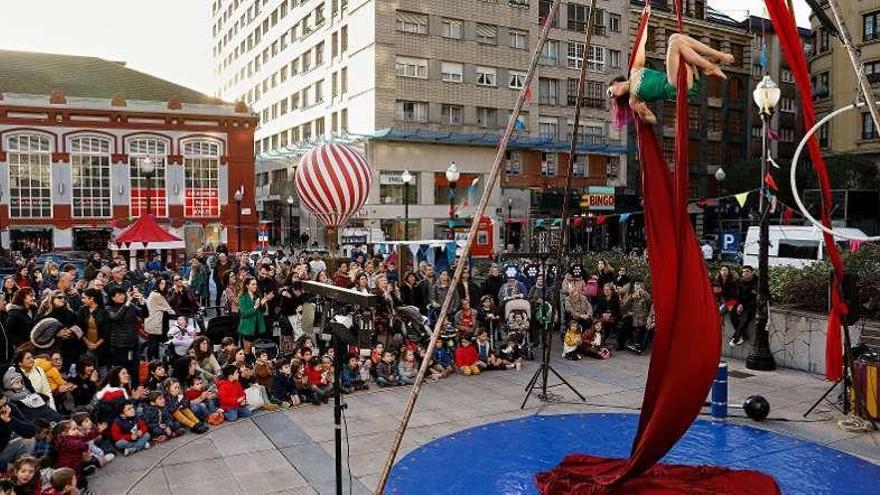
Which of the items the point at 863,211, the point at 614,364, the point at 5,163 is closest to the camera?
the point at 614,364

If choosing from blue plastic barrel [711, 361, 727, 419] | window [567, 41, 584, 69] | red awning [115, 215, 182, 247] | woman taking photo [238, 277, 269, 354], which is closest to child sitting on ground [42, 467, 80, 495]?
woman taking photo [238, 277, 269, 354]

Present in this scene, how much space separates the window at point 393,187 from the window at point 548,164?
9958 millimetres

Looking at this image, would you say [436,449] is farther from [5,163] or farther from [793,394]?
[5,163]

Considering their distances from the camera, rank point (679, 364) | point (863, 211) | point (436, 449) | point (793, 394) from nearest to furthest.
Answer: point (679, 364) < point (436, 449) < point (793, 394) < point (863, 211)

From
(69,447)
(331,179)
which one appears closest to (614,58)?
(331,179)

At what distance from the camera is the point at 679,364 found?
7516 millimetres

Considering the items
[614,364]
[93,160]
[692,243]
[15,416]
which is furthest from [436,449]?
[93,160]

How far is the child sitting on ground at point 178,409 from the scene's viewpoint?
10609mm

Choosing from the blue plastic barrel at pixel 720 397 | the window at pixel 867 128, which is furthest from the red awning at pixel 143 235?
the window at pixel 867 128

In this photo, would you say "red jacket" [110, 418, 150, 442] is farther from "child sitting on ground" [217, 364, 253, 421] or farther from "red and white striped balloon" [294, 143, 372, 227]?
"red and white striped balloon" [294, 143, 372, 227]

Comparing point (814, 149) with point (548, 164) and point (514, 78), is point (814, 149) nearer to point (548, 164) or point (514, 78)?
point (514, 78)

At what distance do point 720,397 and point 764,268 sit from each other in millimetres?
4196

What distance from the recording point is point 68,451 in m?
8.33

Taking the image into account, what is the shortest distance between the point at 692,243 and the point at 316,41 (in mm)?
48682
